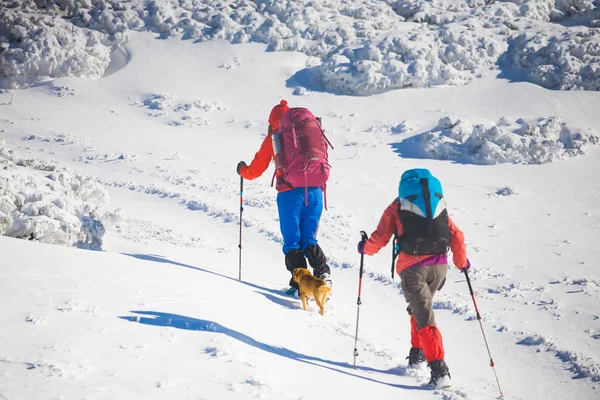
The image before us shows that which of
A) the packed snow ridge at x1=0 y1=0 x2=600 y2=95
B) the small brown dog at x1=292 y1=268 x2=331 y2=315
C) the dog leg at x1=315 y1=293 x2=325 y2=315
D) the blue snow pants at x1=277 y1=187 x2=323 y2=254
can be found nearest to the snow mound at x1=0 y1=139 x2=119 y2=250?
the blue snow pants at x1=277 y1=187 x2=323 y2=254

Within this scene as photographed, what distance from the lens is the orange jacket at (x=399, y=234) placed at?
421 centimetres

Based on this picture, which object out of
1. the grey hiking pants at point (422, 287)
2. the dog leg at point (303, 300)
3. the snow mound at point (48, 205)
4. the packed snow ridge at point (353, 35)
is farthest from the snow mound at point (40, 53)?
the grey hiking pants at point (422, 287)

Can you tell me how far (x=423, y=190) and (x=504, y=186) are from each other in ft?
23.9

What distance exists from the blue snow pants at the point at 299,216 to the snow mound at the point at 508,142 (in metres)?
7.76

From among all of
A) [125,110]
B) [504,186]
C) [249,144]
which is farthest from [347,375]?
[125,110]

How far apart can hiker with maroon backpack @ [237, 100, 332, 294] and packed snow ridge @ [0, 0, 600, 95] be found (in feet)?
35.6

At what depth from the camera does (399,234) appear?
167 inches

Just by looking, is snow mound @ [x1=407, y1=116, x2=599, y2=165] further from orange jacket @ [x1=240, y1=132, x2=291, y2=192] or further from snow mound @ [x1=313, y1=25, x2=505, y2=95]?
orange jacket @ [x1=240, y1=132, x2=291, y2=192]

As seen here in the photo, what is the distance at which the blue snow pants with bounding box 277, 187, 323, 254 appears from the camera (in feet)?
18.1

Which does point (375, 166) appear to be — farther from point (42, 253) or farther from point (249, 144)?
point (42, 253)

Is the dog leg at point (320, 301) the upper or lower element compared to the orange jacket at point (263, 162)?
lower

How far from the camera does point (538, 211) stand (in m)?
9.20

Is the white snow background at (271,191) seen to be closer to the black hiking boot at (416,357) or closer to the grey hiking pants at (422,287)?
the black hiking boot at (416,357)

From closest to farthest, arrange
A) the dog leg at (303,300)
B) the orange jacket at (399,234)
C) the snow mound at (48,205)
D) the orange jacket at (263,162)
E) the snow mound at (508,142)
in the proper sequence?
the orange jacket at (399,234), the dog leg at (303,300), the snow mound at (48,205), the orange jacket at (263,162), the snow mound at (508,142)
